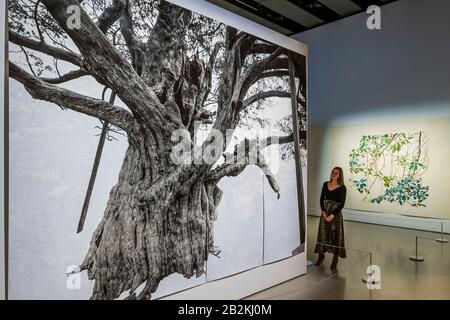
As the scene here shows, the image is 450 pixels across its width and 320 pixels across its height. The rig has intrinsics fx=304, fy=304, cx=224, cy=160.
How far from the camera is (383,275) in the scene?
4.23 metres

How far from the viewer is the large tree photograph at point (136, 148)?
2180 millimetres

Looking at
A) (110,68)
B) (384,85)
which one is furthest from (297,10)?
(110,68)

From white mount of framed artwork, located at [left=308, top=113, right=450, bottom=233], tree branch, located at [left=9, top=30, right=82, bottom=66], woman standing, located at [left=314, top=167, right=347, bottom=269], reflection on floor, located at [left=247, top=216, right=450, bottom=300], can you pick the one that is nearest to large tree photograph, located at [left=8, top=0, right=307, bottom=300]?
tree branch, located at [left=9, top=30, right=82, bottom=66]

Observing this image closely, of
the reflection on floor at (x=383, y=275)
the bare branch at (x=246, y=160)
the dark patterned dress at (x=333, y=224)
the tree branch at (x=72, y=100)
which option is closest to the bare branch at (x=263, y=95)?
the bare branch at (x=246, y=160)

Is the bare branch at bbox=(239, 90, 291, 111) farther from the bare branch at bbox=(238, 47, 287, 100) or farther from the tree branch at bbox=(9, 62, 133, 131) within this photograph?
the tree branch at bbox=(9, 62, 133, 131)

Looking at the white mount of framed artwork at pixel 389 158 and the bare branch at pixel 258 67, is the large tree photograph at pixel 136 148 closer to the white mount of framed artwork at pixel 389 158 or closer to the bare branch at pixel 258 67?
the bare branch at pixel 258 67

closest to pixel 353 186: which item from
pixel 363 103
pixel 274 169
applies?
pixel 363 103

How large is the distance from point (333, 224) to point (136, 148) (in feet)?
10.9

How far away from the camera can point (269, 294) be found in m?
3.62

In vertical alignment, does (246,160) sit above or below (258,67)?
below

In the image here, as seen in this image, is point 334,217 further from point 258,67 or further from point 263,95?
point 258,67

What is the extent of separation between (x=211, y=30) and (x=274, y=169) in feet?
5.92

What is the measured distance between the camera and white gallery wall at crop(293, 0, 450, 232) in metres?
6.84

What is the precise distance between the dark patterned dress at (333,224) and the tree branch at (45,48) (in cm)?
382
